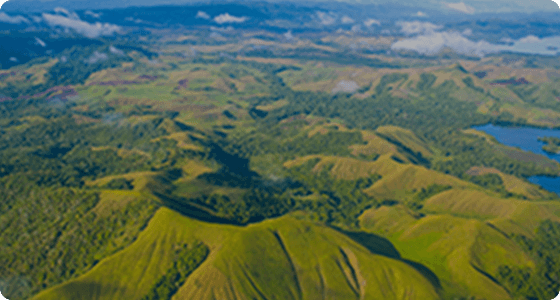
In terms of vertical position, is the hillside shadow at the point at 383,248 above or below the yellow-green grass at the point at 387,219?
above

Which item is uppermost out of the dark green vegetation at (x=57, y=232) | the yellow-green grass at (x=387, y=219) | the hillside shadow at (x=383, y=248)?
the dark green vegetation at (x=57, y=232)

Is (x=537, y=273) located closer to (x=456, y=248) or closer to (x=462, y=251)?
(x=462, y=251)

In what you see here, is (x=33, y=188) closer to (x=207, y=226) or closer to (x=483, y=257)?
(x=207, y=226)

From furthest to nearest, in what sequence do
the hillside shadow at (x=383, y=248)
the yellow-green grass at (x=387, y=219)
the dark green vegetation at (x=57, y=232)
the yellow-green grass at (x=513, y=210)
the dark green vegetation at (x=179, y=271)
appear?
the yellow-green grass at (x=387, y=219)
the yellow-green grass at (x=513, y=210)
the hillside shadow at (x=383, y=248)
the dark green vegetation at (x=57, y=232)
the dark green vegetation at (x=179, y=271)

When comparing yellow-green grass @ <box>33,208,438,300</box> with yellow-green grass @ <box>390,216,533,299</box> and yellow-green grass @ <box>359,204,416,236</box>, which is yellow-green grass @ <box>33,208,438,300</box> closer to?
yellow-green grass @ <box>390,216,533,299</box>

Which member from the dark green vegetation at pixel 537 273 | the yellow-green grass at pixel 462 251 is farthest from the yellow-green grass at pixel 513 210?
the yellow-green grass at pixel 462 251

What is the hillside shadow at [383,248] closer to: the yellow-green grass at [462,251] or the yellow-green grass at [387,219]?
the yellow-green grass at [462,251]

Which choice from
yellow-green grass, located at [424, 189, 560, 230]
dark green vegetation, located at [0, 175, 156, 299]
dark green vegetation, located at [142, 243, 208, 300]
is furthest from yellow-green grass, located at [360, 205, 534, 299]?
dark green vegetation, located at [0, 175, 156, 299]

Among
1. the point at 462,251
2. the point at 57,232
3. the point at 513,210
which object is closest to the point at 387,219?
the point at 462,251

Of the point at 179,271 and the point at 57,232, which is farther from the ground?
the point at 179,271
